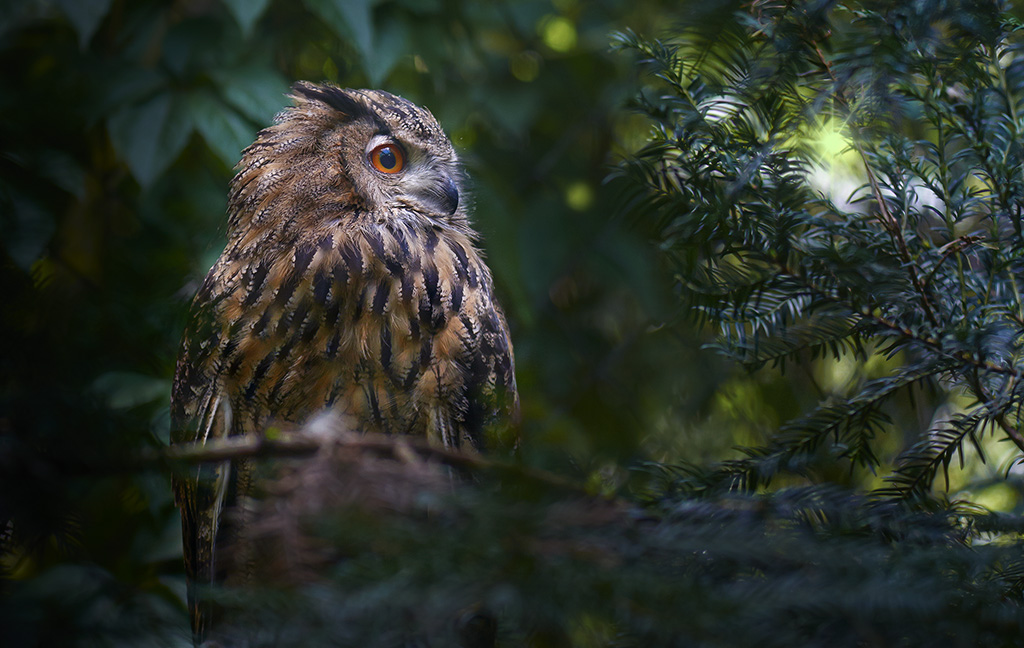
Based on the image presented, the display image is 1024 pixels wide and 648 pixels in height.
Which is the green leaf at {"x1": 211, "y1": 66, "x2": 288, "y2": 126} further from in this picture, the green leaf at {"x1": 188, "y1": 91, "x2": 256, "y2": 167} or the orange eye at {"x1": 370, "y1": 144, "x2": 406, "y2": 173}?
the orange eye at {"x1": 370, "y1": 144, "x2": 406, "y2": 173}

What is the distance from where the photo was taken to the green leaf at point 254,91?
1326 millimetres

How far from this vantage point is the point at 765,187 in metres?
0.74

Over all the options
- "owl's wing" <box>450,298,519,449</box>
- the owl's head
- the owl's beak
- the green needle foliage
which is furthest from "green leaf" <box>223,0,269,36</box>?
the green needle foliage

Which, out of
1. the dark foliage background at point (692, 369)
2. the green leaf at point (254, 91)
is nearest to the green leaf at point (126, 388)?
the dark foliage background at point (692, 369)

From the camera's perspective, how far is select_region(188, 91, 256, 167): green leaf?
1.30 m

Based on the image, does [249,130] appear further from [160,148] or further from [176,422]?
[176,422]

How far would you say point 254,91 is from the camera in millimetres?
1353

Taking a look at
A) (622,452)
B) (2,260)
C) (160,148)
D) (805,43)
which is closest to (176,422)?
(160,148)

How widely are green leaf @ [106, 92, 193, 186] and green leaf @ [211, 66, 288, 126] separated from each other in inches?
3.6

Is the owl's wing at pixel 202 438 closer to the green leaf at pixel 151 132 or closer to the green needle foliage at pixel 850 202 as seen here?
the green leaf at pixel 151 132

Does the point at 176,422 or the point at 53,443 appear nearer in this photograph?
the point at 53,443

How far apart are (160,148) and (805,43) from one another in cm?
112

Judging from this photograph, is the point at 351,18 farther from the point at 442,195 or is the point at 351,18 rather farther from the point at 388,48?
the point at 442,195

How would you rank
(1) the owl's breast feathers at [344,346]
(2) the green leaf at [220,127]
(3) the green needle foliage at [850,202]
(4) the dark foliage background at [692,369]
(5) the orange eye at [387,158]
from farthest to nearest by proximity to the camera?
(2) the green leaf at [220,127], (5) the orange eye at [387,158], (1) the owl's breast feathers at [344,346], (3) the green needle foliage at [850,202], (4) the dark foliage background at [692,369]
